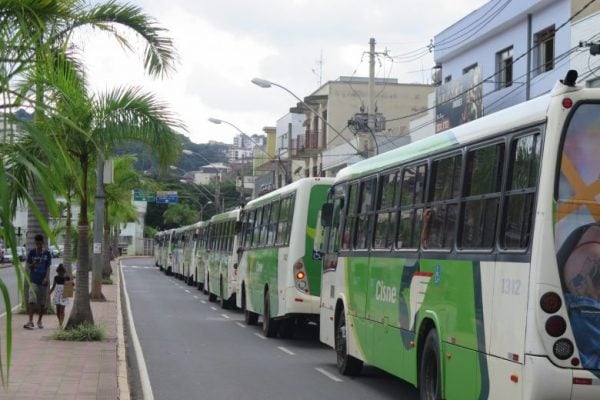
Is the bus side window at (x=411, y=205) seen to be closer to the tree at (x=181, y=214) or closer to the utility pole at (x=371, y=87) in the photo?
the utility pole at (x=371, y=87)

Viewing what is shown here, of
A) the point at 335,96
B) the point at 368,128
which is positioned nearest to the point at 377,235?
the point at 368,128

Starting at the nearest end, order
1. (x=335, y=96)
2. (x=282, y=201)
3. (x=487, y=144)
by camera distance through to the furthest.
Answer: (x=487, y=144)
(x=282, y=201)
(x=335, y=96)

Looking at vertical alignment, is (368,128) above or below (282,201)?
above

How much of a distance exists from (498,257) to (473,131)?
154 cm

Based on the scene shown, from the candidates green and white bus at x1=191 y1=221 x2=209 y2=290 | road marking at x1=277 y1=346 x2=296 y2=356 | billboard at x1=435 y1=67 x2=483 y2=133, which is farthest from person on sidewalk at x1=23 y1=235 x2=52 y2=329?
green and white bus at x1=191 y1=221 x2=209 y2=290

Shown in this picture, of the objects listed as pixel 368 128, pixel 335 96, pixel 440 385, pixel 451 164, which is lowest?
pixel 440 385

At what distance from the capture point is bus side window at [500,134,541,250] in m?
7.71

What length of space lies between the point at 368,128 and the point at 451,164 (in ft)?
78.6

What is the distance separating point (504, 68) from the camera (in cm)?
3284

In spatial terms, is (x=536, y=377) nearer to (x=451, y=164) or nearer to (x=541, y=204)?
(x=541, y=204)

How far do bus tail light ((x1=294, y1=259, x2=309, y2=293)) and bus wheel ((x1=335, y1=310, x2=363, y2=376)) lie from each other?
12.5ft

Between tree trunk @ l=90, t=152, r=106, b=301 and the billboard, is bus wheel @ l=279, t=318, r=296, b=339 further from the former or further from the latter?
the billboard

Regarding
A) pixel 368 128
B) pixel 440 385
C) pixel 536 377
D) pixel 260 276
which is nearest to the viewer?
pixel 536 377

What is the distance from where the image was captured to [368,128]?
1324 inches
